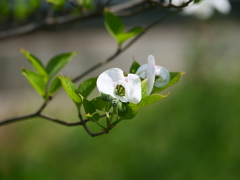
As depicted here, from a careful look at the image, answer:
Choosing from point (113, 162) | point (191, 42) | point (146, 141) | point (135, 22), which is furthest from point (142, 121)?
point (135, 22)

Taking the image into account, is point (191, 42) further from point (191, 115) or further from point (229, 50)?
point (191, 115)

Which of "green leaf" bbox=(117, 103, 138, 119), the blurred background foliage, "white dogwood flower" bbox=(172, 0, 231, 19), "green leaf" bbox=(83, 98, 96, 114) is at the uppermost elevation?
"green leaf" bbox=(83, 98, 96, 114)

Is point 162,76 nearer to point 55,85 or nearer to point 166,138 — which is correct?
point 55,85

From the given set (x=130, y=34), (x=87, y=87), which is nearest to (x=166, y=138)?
(x=130, y=34)

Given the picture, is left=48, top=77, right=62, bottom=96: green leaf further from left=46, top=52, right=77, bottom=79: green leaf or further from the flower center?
the flower center

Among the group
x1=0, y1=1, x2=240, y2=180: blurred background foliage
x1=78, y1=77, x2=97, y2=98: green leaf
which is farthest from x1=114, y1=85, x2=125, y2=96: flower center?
x1=0, y1=1, x2=240, y2=180: blurred background foliage

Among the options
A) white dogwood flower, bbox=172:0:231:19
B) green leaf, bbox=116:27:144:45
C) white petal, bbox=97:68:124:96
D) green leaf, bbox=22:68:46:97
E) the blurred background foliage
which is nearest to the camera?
white petal, bbox=97:68:124:96

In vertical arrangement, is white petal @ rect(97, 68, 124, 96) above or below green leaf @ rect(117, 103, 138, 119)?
above

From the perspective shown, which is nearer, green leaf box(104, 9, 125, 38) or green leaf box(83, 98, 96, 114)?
green leaf box(83, 98, 96, 114)
